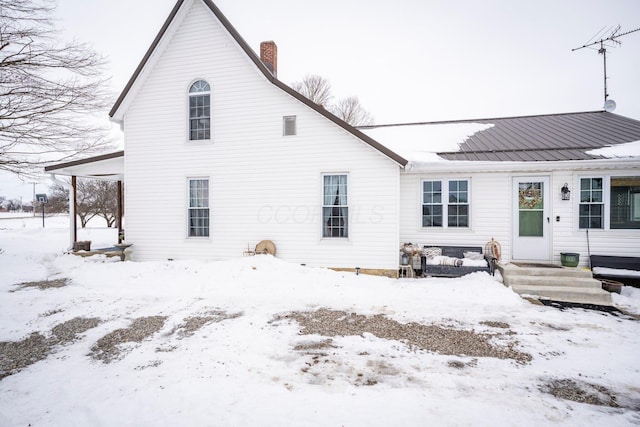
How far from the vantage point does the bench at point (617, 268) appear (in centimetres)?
837

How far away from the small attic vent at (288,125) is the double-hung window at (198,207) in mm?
3229

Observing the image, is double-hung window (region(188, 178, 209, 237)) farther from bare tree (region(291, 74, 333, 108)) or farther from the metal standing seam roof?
bare tree (region(291, 74, 333, 108))

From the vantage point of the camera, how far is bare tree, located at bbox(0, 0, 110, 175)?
41.4 feet

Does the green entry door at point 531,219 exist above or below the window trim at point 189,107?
below

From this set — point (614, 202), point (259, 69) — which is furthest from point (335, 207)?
point (614, 202)

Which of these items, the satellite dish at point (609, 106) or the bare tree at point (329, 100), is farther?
the bare tree at point (329, 100)

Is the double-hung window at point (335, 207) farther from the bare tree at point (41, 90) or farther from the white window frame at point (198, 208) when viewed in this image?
the bare tree at point (41, 90)

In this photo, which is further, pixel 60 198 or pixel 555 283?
pixel 60 198

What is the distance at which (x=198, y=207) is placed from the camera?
34.6 feet

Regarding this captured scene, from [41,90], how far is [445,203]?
17.4 meters

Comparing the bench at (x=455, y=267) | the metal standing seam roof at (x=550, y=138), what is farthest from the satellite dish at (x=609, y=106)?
the bench at (x=455, y=267)

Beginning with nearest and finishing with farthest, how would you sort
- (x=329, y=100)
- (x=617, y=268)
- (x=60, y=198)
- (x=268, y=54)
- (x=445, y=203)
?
(x=617, y=268) < (x=445, y=203) < (x=268, y=54) < (x=329, y=100) < (x=60, y=198)

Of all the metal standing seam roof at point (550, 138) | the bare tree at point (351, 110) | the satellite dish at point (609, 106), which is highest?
the bare tree at point (351, 110)

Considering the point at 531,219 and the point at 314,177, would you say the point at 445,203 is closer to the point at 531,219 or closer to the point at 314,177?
the point at 531,219
